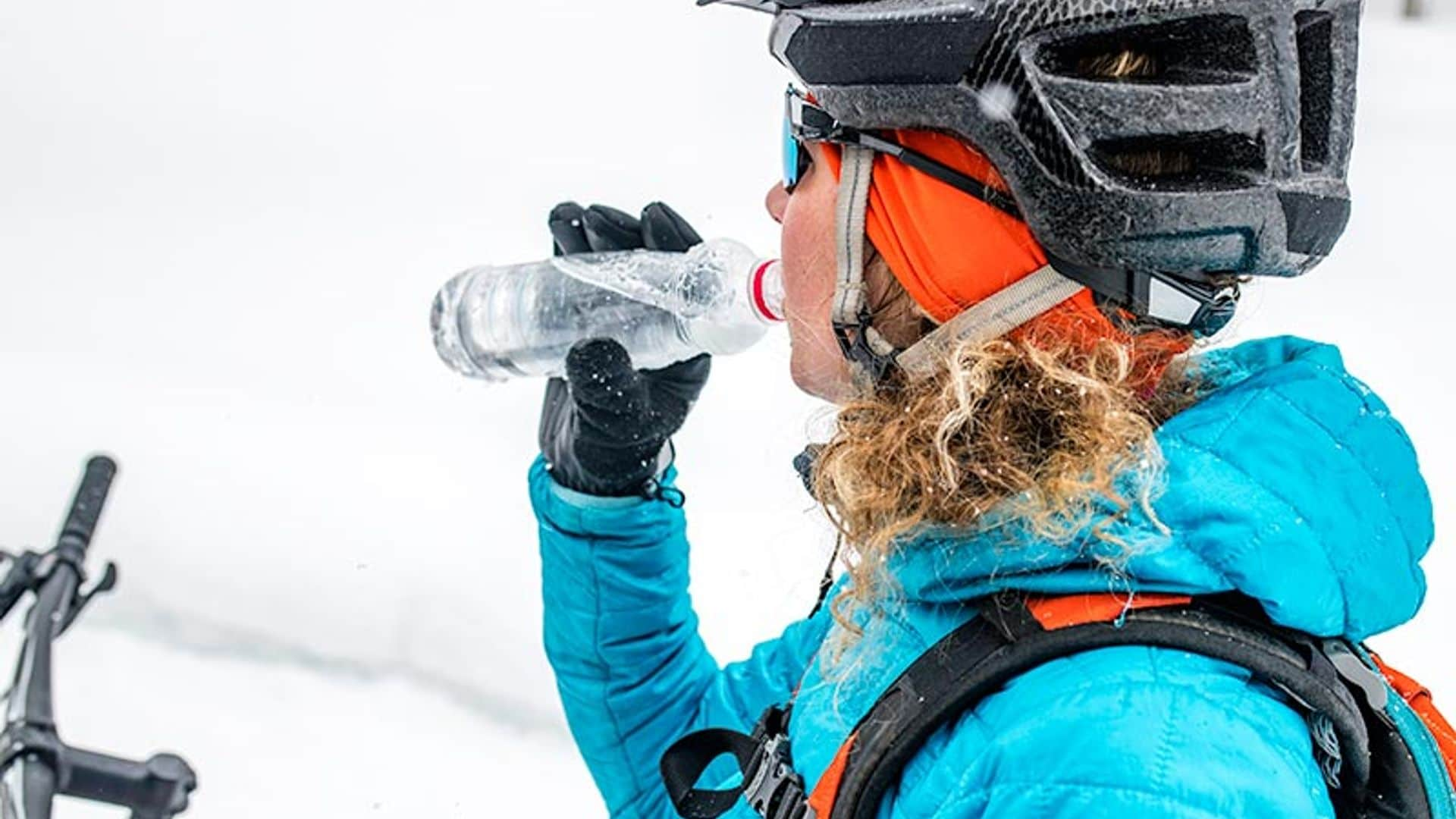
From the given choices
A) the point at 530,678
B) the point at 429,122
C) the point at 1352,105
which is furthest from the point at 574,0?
the point at 1352,105

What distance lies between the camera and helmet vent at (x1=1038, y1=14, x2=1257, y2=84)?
1.33m

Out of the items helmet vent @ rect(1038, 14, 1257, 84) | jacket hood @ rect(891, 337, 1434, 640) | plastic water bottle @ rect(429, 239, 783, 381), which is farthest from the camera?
plastic water bottle @ rect(429, 239, 783, 381)

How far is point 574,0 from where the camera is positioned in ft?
15.8

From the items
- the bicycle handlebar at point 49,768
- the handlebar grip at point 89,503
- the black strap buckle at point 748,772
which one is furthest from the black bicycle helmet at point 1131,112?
the bicycle handlebar at point 49,768

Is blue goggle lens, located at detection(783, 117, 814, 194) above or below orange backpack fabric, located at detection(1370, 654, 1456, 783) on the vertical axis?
above

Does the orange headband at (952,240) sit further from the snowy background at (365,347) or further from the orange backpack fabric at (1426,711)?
the snowy background at (365,347)

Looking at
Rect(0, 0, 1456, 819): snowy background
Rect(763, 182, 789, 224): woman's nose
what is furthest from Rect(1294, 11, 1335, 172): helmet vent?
Rect(0, 0, 1456, 819): snowy background

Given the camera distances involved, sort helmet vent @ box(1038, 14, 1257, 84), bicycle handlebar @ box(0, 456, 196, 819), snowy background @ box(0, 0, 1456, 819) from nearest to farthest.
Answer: bicycle handlebar @ box(0, 456, 196, 819) → helmet vent @ box(1038, 14, 1257, 84) → snowy background @ box(0, 0, 1456, 819)

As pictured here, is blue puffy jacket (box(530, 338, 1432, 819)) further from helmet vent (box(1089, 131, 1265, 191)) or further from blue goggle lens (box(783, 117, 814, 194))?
blue goggle lens (box(783, 117, 814, 194))

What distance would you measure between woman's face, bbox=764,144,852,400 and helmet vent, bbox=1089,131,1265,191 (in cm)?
27

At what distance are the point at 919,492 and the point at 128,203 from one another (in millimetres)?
3528

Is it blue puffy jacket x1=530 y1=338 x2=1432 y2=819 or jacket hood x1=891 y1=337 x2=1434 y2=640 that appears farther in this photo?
jacket hood x1=891 y1=337 x2=1434 y2=640

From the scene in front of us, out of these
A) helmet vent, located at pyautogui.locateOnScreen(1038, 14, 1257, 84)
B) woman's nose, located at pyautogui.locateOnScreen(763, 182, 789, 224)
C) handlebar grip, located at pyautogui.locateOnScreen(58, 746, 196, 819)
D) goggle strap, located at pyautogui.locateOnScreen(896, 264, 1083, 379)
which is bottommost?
handlebar grip, located at pyautogui.locateOnScreen(58, 746, 196, 819)

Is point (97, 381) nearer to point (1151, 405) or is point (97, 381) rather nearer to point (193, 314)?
point (193, 314)
